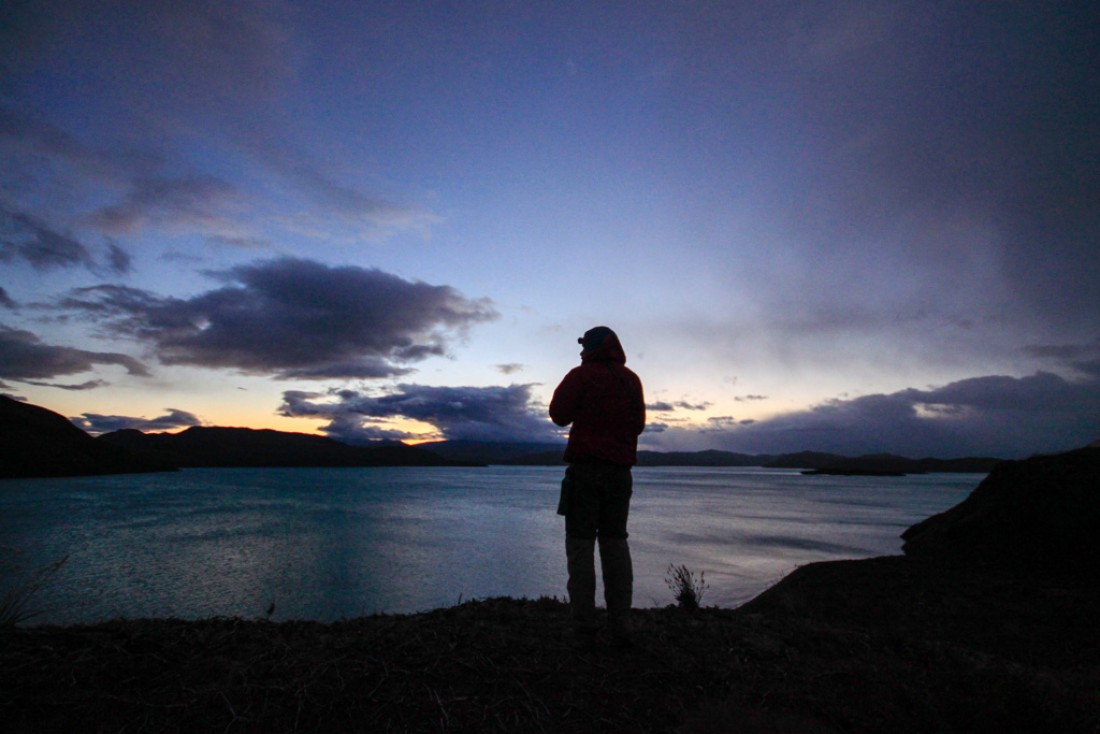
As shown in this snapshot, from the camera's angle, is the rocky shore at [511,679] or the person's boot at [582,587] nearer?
the rocky shore at [511,679]

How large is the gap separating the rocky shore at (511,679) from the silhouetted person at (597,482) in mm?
406

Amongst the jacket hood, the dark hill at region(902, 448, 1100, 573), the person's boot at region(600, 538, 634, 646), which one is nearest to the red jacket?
the jacket hood

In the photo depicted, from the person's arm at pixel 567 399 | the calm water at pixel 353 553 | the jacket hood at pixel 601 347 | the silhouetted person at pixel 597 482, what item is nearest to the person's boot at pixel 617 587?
the silhouetted person at pixel 597 482

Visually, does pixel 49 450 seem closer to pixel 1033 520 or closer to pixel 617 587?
pixel 617 587

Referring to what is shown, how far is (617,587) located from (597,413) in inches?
57.2

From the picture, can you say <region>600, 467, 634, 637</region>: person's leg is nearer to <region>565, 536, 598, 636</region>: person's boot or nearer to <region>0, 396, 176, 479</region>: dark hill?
<region>565, 536, 598, 636</region>: person's boot

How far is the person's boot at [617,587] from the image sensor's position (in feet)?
14.1


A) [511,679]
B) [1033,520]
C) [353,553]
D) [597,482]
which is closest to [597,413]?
[597,482]

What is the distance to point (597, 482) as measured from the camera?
452cm

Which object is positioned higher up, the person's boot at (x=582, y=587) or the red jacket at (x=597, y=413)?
the red jacket at (x=597, y=413)

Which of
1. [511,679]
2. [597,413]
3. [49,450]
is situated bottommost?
[511,679]

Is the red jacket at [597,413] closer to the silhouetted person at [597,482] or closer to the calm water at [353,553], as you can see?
the silhouetted person at [597,482]

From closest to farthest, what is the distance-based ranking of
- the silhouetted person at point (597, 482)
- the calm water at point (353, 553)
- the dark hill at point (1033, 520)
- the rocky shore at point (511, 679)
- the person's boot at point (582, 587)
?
the rocky shore at point (511, 679) < the person's boot at point (582, 587) < the silhouetted person at point (597, 482) < the dark hill at point (1033, 520) < the calm water at point (353, 553)

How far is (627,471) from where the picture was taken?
4.72m
